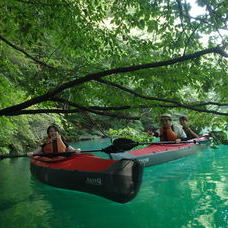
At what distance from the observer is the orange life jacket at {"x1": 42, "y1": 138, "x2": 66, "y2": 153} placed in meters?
6.99

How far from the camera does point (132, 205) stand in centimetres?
526

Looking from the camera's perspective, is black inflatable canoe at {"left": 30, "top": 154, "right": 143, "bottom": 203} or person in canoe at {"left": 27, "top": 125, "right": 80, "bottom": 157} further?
person in canoe at {"left": 27, "top": 125, "right": 80, "bottom": 157}

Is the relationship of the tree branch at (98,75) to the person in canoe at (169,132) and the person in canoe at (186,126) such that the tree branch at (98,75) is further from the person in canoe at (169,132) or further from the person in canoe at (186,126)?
the person in canoe at (186,126)

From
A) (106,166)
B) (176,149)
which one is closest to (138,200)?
(106,166)

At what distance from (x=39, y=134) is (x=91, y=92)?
832cm

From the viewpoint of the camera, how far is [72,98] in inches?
180

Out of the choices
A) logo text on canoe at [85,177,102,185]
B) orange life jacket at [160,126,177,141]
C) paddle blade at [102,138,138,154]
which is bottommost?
logo text on canoe at [85,177,102,185]

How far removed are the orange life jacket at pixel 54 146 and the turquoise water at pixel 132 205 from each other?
91 cm

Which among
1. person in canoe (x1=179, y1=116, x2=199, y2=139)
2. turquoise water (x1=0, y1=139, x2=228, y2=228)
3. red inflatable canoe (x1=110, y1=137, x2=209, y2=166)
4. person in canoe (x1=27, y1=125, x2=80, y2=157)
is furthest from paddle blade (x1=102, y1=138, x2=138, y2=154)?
person in canoe (x1=179, y1=116, x2=199, y2=139)

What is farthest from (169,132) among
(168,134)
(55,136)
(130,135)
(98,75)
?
(98,75)

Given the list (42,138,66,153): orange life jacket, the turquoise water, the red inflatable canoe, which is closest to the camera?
the turquoise water

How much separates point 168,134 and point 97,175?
5226mm

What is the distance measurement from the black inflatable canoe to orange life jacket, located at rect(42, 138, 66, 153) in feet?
2.06

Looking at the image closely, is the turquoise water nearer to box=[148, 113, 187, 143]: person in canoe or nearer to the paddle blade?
the paddle blade
